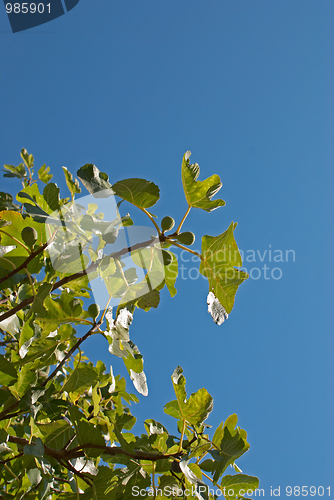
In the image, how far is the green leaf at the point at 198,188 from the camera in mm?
1148

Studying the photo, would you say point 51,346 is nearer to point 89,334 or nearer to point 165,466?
point 89,334

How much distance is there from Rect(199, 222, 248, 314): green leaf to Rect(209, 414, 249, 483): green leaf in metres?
0.56

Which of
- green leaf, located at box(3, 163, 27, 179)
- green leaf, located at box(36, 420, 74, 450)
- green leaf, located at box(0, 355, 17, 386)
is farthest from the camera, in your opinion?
green leaf, located at box(3, 163, 27, 179)

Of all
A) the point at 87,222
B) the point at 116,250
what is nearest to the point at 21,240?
the point at 87,222

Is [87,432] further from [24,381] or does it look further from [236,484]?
[236,484]

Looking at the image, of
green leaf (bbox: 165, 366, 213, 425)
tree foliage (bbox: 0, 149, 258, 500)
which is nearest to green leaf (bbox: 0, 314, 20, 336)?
tree foliage (bbox: 0, 149, 258, 500)

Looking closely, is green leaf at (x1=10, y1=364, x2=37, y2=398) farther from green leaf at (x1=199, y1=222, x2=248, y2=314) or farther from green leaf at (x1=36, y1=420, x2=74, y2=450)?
green leaf at (x1=199, y1=222, x2=248, y2=314)

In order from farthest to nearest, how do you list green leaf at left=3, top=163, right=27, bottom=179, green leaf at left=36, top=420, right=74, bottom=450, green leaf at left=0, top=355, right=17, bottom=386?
green leaf at left=3, top=163, right=27, bottom=179, green leaf at left=36, top=420, right=74, bottom=450, green leaf at left=0, top=355, right=17, bottom=386

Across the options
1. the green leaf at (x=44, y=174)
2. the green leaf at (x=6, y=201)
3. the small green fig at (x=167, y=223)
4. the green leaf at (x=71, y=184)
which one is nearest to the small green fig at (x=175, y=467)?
the small green fig at (x=167, y=223)

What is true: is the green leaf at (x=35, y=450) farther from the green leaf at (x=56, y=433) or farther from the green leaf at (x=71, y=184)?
the green leaf at (x=71, y=184)

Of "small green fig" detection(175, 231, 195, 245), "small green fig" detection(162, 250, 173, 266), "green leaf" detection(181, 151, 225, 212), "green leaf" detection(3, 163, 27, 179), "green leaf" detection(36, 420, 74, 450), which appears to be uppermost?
"green leaf" detection(3, 163, 27, 179)

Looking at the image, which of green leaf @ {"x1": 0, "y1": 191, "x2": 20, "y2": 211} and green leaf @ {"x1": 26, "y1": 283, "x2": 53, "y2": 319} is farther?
green leaf @ {"x1": 0, "y1": 191, "x2": 20, "y2": 211}

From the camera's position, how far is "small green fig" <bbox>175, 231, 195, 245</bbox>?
1.09 meters

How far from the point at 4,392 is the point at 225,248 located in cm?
97
